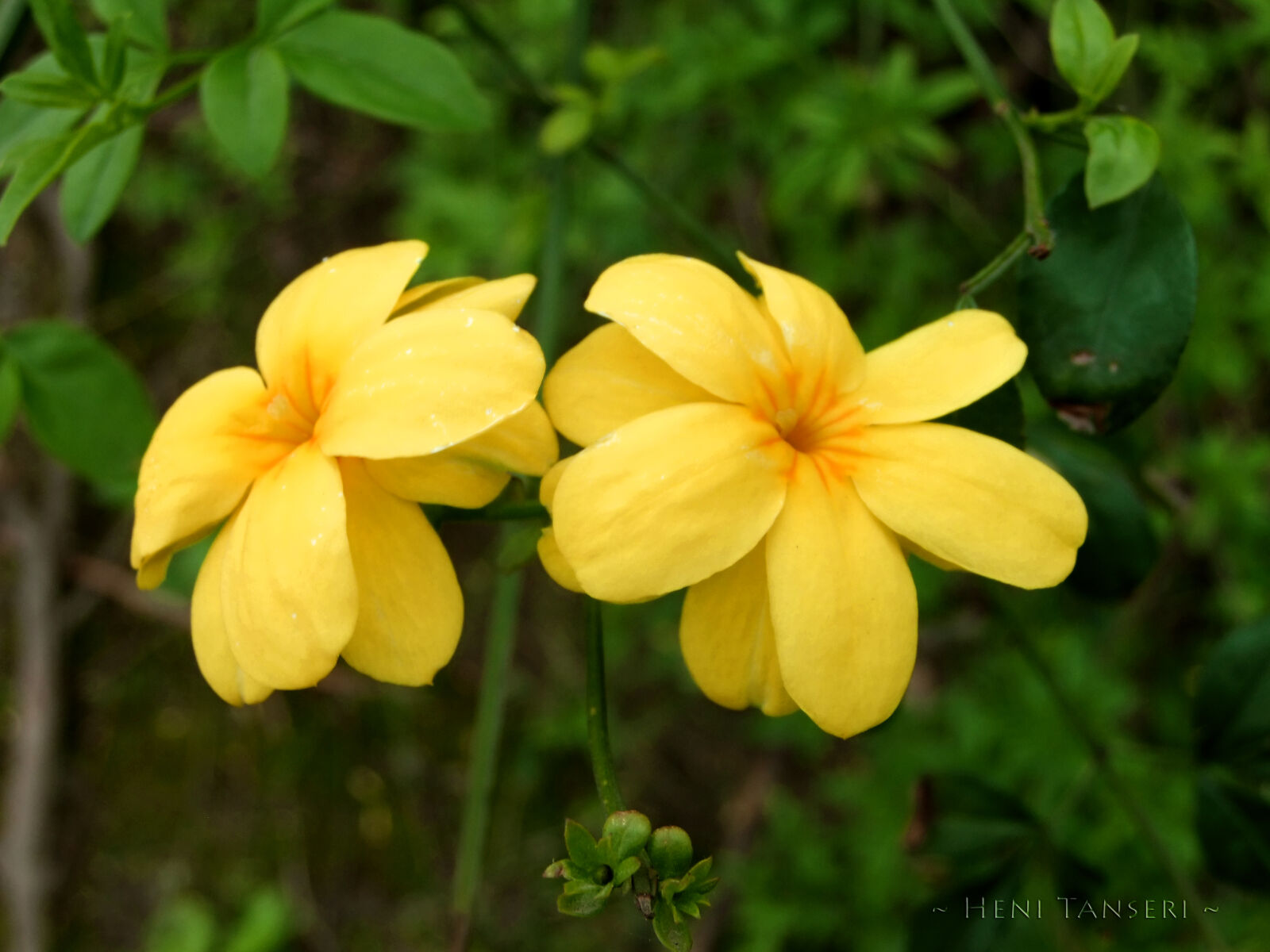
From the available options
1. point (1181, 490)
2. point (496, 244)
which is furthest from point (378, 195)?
point (1181, 490)

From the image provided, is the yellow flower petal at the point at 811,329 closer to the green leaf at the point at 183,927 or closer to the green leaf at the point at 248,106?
the green leaf at the point at 248,106

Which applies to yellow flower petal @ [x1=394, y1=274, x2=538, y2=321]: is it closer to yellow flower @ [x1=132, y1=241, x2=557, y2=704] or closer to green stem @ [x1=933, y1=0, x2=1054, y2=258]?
yellow flower @ [x1=132, y1=241, x2=557, y2=704]

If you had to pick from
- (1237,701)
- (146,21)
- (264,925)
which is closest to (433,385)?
(146,21)

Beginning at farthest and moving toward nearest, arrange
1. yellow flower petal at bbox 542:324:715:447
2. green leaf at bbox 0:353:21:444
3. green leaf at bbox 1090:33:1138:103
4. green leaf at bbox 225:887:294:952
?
green leaf at bbox 225:887:294:952 → green leaf at bbox 0:353:21:444 → green leaf at bbox 1090:33:1138:103 → yellow flower petal at bbox 542:324:715:447

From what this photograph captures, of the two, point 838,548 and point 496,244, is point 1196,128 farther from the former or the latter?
point 838,548

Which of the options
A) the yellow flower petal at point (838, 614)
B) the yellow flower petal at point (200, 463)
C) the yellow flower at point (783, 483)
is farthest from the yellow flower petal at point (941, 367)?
the yellow flower petal at point (200, 463)

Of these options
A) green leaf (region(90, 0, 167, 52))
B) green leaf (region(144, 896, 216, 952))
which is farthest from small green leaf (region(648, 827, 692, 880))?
green leaf (region(144, 896, 216, 952))
